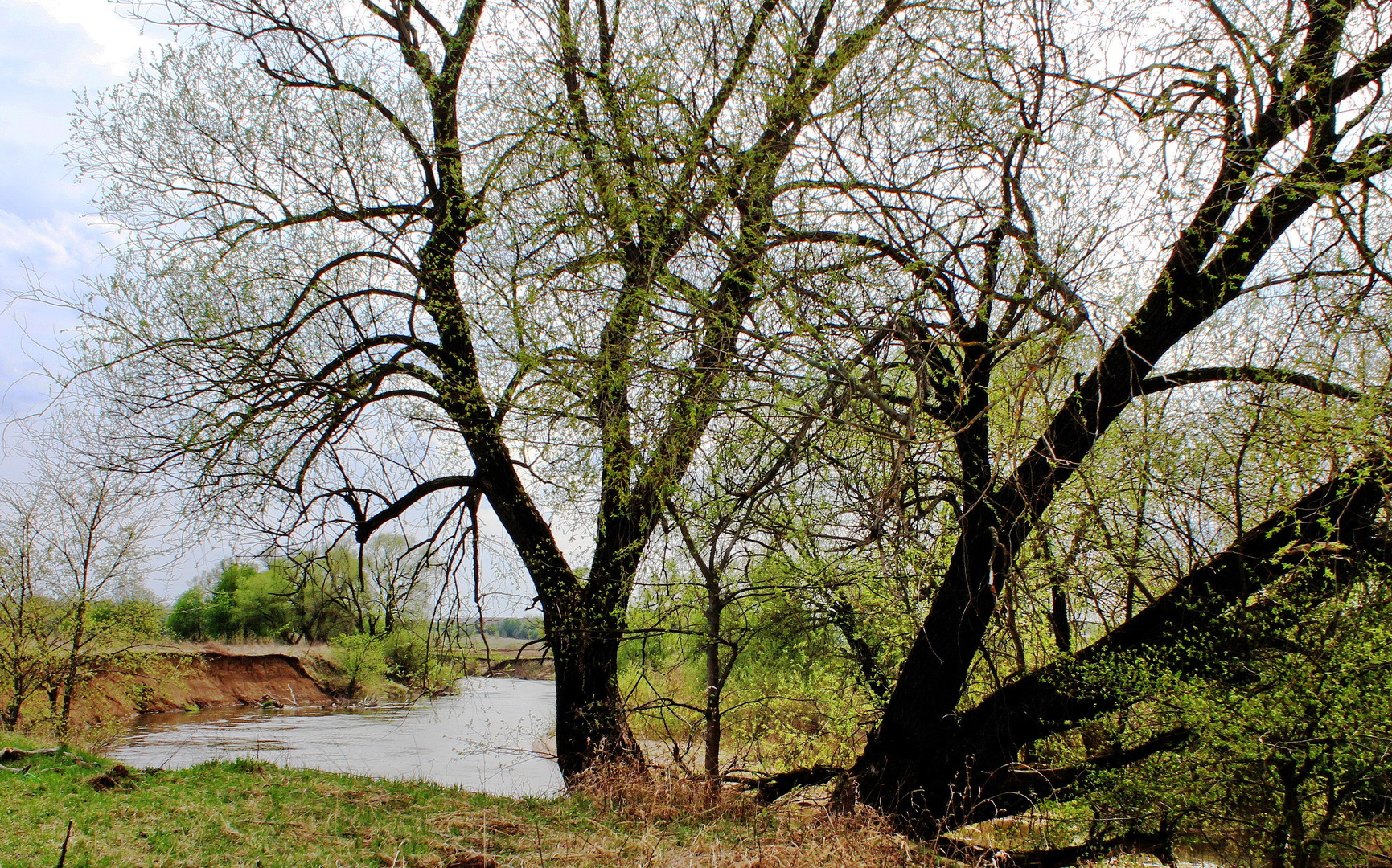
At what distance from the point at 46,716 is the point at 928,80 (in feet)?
54.9

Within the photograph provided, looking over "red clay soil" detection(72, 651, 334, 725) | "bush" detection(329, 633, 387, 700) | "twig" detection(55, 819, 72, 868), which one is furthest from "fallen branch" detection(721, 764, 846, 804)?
"bush" detection(329, 633, 387, 700)

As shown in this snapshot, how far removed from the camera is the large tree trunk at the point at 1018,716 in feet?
15.1

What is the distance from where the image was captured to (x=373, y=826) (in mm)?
4887

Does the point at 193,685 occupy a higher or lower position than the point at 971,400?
lower

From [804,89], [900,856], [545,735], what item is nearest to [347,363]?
[545,735]

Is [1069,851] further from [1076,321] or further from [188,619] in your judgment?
[188,619]

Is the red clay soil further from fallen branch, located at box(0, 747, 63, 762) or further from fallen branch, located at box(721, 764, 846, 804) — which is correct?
fallen branch, located at box(721, 764, 846, 804)

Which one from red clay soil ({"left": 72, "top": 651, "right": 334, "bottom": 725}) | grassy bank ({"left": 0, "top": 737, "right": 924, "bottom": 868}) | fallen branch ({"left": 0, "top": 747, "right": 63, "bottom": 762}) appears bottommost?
red clay soil ({"left": 72, "top": 651, "right": 334, "bottom": 725})

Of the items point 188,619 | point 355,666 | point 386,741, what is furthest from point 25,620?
point 188,619

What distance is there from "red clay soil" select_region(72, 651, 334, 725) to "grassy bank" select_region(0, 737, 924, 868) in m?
12.8

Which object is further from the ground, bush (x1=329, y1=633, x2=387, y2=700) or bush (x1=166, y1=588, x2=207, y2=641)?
bush (x1=166, y1=588, x2=207, y2=641)

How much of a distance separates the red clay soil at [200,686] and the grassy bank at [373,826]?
1280 cm

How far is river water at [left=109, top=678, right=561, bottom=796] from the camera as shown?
944 centimetres

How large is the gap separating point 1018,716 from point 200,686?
1181 inches
